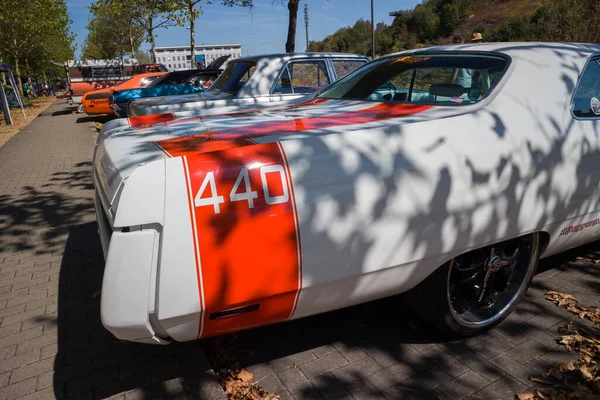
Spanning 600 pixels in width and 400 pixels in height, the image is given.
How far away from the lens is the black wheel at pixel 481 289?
238 cm

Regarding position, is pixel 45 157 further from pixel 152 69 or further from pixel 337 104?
pixel 152 69

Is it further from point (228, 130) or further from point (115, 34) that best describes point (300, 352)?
point (115, 34)

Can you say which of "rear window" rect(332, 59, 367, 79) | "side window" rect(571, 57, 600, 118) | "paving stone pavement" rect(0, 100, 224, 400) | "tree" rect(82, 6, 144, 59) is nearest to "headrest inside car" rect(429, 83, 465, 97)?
"side window" rect(571, 57, 600, 118)

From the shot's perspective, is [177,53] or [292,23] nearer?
[292,23]

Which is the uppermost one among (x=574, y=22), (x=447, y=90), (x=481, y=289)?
(x=574, y=22)

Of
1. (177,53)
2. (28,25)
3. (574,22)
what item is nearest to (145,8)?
(28,25)

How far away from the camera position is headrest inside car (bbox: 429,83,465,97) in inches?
112

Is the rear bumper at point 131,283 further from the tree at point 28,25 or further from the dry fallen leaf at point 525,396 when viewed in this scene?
the tree at point 28,25

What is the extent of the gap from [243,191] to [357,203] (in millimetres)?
483

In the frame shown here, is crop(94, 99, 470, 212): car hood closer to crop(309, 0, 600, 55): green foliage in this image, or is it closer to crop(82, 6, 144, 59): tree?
crop(82, 6, 144, 59): tree

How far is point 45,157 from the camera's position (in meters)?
9.30

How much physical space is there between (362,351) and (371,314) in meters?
0.43

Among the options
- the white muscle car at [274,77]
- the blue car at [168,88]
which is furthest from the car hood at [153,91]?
the white muscle car at [274,77]

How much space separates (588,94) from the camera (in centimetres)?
272
